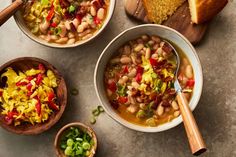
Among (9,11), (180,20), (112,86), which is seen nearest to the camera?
(9,11)

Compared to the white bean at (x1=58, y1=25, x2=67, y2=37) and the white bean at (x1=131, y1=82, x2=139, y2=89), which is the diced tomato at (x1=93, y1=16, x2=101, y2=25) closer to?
the white bean at (x1=58, y1=25, x2=67, y2=37)

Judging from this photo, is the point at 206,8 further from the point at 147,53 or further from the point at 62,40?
the point at 62,40

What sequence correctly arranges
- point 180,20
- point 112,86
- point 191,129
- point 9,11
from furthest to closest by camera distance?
point 180,20 → point 112,86 → point 9,11 → point 191,129

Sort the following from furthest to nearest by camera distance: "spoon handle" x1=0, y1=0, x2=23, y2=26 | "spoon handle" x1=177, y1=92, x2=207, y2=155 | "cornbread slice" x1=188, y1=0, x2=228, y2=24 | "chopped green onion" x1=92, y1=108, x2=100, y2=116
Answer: "chopped green onion" x1=92, y1=108, x2=100, y2=116 → "cornbread slice" x1=188, y1=0, x2=228, y2=24 → "spoon handle" x1=0, y1=0, x2=23, y2=26 → "spoon handle" x1=177, y1=92, x2=207, y2=155

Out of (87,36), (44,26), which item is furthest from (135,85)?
(44,26)

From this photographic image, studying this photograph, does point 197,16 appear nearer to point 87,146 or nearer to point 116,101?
point 116,101

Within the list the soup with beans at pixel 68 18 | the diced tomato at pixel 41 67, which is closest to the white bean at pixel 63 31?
the soup with beans at pixel 68 18

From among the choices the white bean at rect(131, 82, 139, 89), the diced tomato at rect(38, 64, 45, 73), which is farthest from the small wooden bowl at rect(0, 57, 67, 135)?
the white bean at rect(131, 82, 139, 89)
